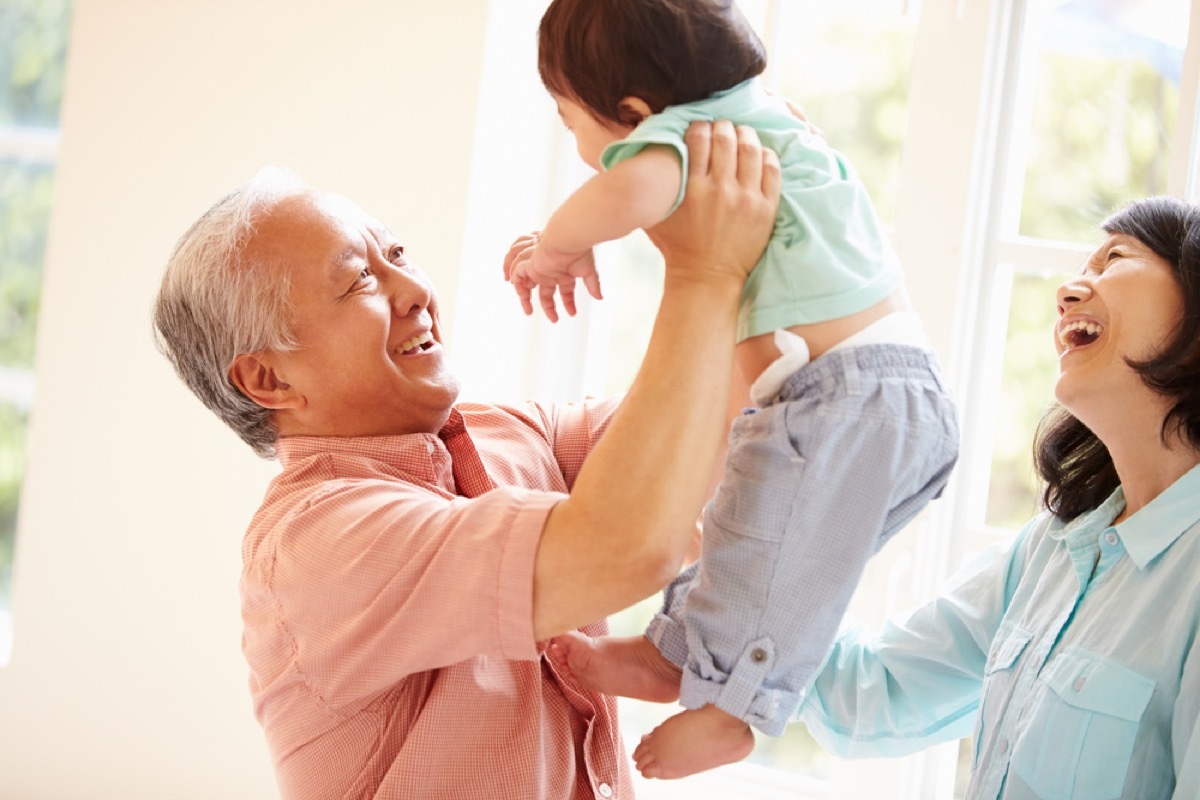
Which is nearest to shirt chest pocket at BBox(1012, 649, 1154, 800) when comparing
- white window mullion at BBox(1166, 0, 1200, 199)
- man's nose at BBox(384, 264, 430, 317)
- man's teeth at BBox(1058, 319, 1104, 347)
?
man's teeth at BBox(1058, 319, 1104, 347)

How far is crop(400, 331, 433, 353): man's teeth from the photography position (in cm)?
169

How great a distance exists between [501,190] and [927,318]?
3.07 feet

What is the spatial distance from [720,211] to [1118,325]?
0.57 metres

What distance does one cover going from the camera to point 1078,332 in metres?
1.65

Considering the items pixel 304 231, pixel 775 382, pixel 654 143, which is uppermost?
pixel 654 143

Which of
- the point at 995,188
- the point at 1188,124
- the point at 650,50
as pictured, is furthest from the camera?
the point at 995,188

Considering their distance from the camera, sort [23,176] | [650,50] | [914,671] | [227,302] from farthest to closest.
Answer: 1. [23,176]
2. [914,671]
3. [227,302]
4. [650,50]

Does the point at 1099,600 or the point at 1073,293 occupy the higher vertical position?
the point at 1073,293

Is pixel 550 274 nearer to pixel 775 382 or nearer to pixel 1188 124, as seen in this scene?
pixel 775 382

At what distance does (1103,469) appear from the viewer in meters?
1.74

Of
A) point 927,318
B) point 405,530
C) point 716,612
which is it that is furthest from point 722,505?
point 927,318

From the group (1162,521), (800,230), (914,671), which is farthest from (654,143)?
(914,671)

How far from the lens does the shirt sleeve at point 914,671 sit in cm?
178

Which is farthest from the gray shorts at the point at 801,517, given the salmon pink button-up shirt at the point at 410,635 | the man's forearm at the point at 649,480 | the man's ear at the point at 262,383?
the man's ear at the point at 262,383
